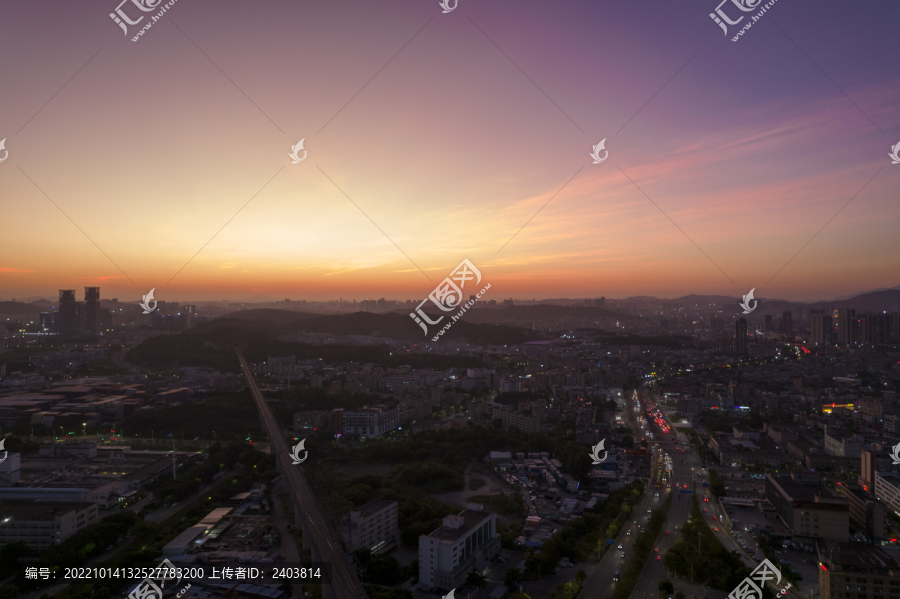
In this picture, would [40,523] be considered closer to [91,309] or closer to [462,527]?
[462,527]

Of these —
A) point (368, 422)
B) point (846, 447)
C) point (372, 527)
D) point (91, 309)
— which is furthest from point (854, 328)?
point (91, 309)

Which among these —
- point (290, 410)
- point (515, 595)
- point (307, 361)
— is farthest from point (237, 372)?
point (515, 595)

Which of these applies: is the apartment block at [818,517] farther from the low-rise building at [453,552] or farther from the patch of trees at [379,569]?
the patch of trees at [379,569]

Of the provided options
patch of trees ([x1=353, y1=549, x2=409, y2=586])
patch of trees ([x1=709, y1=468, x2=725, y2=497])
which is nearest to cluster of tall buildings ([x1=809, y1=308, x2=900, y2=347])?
patch of trees ([x1=709, y1=468, x2=725, y2=497])

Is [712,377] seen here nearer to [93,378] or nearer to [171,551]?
[171,551]

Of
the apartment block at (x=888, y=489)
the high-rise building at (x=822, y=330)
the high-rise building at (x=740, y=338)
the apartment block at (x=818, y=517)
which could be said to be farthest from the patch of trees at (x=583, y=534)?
the high-rise building at (x=822, y=330)
